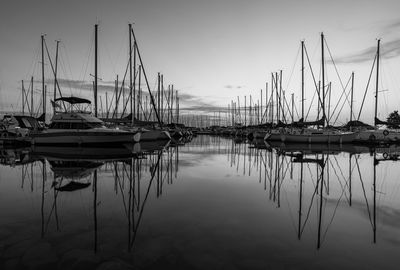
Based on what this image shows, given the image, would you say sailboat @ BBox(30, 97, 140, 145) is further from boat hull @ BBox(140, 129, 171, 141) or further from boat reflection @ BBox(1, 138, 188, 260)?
boat reflection @ BBox(1, 138, 188, 260)

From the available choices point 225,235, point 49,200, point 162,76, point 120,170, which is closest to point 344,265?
point 225,235

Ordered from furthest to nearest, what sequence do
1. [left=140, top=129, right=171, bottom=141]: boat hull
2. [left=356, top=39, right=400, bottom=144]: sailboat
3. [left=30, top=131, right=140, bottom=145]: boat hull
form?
[left=356, top=39, right=400, bottom=144]: sailboat
[left=140, top=129, right=171, bottom=141]: boat hull
[left=30, top=131, right=140, bottom=145]: boat hull

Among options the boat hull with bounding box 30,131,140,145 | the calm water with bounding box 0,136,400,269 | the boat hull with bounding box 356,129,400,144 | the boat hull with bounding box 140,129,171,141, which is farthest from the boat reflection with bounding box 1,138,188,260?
the boat hull with bounding box 356,129,400,144

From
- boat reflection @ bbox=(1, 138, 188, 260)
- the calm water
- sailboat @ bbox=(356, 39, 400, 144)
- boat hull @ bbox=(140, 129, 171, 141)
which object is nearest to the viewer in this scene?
the calm water

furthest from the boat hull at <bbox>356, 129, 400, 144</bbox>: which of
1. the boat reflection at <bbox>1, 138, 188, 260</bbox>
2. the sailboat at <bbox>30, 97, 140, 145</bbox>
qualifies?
the boat reflection at <bbox>1, 138, 188, 260</bbox>

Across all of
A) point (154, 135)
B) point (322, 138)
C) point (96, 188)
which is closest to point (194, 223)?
point (96, 188)

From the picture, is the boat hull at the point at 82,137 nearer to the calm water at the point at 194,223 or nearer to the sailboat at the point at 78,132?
the sailboat at the point at 78,132

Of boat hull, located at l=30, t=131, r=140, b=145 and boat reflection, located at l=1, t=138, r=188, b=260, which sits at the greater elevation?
boat hull, located at l=30, t=131, r=140, b=145

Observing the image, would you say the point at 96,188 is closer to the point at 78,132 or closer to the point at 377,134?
the point at 78,132

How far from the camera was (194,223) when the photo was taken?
23.2 ft

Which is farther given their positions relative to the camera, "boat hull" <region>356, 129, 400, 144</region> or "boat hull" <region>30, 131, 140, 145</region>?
"boat hull" <region>356, 129, 400, 144</region>

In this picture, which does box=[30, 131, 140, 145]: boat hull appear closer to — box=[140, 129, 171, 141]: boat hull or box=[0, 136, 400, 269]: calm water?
box=[140, 129, 171, 141]: boat hull

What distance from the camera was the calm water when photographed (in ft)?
16.5

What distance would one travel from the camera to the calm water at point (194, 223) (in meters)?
5.02
